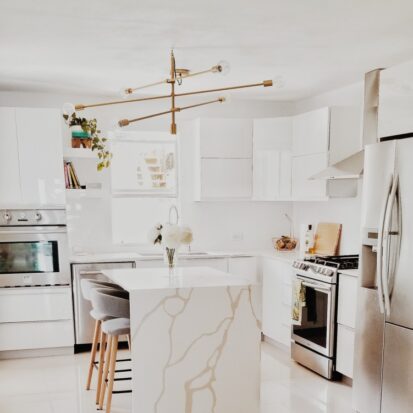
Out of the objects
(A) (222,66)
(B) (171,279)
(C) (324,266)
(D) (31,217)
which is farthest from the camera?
(D) (31,217)

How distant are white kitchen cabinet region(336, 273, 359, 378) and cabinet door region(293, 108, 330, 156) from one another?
55.1 inches

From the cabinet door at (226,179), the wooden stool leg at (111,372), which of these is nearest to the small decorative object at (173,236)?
the wooden stool leg at (111,372)

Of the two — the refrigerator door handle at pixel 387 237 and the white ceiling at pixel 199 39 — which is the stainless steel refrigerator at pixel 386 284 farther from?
the white ceiling at pixel 199 39

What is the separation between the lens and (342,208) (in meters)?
4.65

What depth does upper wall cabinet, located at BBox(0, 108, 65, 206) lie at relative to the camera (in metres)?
4.38

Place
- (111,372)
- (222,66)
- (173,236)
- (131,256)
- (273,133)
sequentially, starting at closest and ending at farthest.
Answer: (222,66) → (111,372) → (173,236) → (131,256) → (273,133)

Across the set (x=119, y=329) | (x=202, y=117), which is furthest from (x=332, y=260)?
(x=202, y=117)

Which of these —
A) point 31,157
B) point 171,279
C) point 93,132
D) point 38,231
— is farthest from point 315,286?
point 31,157

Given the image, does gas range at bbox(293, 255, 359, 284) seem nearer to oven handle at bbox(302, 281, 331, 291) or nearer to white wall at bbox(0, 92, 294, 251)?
oven handle at bbox(302, 281, 331, 291)

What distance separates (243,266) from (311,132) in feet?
5.32

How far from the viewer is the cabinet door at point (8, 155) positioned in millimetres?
4359

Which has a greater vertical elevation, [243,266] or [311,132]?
[311,132]

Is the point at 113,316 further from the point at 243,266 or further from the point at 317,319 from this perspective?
the point at 243,266

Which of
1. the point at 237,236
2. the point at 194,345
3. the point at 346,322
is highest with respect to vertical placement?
the point at 237,236
